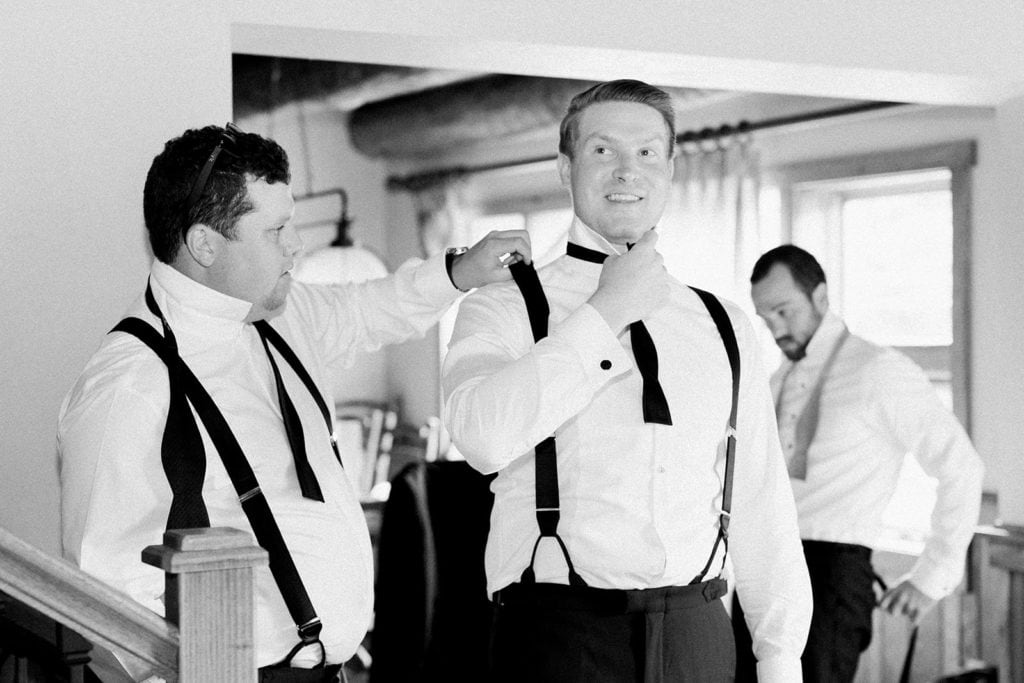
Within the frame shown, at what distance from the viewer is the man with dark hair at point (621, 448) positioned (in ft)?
5.60

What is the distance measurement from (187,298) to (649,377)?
79 cm

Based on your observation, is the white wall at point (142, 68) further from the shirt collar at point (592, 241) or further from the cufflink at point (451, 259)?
the shirt collar at point (592, 241)

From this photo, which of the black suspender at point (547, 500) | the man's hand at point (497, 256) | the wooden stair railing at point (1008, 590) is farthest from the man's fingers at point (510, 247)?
the wooden stair railing at point (1008, 590)

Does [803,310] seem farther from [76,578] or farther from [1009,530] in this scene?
[76,578]

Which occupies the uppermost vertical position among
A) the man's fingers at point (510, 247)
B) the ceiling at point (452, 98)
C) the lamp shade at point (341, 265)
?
the ceiling at point (452, 98)

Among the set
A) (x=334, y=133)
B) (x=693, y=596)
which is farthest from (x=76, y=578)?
(x=334, y=133)

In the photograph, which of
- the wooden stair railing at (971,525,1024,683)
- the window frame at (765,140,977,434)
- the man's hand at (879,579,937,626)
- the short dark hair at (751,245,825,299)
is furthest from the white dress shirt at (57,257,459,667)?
the window frame at (765,140,977,434)

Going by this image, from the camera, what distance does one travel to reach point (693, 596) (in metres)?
1.83

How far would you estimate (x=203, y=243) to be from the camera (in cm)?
206

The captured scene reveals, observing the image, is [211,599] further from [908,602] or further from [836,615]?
[908,602]

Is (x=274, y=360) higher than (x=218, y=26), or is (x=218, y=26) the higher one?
(x=218, y=26)

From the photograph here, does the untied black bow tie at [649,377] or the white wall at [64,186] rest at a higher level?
the white wall at [64,186]

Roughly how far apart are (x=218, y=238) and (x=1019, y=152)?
272 cm

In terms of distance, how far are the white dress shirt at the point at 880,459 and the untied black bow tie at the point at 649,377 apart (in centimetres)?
173
